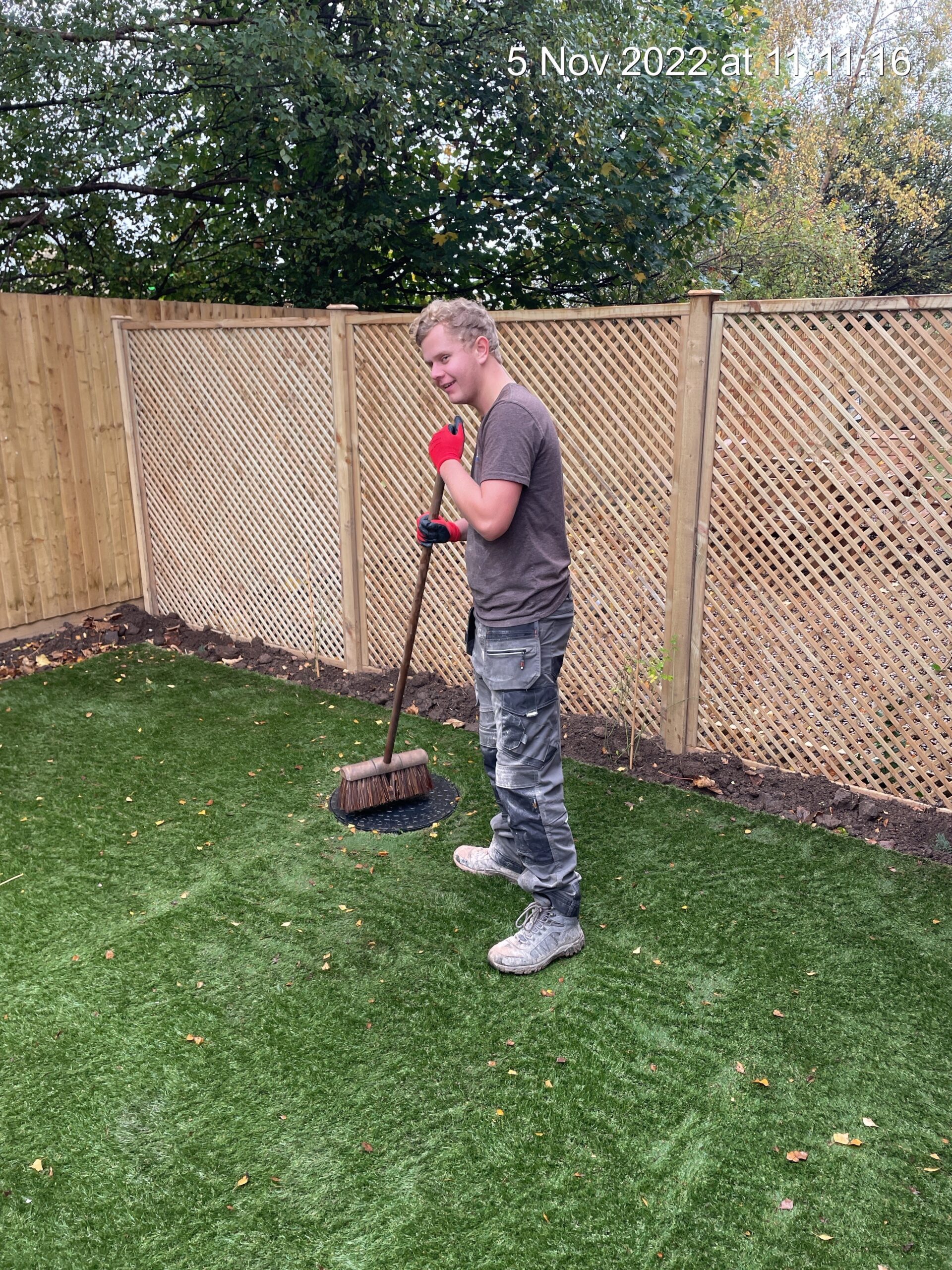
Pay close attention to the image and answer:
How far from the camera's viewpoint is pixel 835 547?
4156 mm

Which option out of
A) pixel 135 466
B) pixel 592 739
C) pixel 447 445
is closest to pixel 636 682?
pixel 592 739

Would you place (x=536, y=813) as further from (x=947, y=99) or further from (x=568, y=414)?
(x=947, y=99)

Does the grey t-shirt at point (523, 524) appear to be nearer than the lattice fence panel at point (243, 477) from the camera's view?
Yes

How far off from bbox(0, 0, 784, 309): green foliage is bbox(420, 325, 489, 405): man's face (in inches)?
197

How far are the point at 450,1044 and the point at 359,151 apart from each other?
7.09m

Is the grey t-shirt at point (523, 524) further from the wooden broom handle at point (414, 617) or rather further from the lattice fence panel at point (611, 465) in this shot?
the lattice fence panel at point (611, 465)

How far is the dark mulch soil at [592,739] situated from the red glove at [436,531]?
1904 mm

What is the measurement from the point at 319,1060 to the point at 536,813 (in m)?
0.92

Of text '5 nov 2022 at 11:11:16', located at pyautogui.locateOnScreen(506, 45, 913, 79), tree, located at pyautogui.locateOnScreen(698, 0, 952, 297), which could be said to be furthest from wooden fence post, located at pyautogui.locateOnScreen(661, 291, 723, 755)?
tree, located at pyautogui.locateOnScreen(698, 0, 952, 297)

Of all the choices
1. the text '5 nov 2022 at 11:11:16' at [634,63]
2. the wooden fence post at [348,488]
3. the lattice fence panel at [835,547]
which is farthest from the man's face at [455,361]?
the text '5 nov 2022 at 11:11:16' at [634,63]

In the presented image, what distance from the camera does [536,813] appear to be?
2.92 meters

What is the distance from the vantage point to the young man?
2641 millimetres

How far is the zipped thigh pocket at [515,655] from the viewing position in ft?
9.20

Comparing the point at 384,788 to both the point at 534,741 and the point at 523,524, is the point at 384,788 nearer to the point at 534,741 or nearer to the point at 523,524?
the point at 534,741
